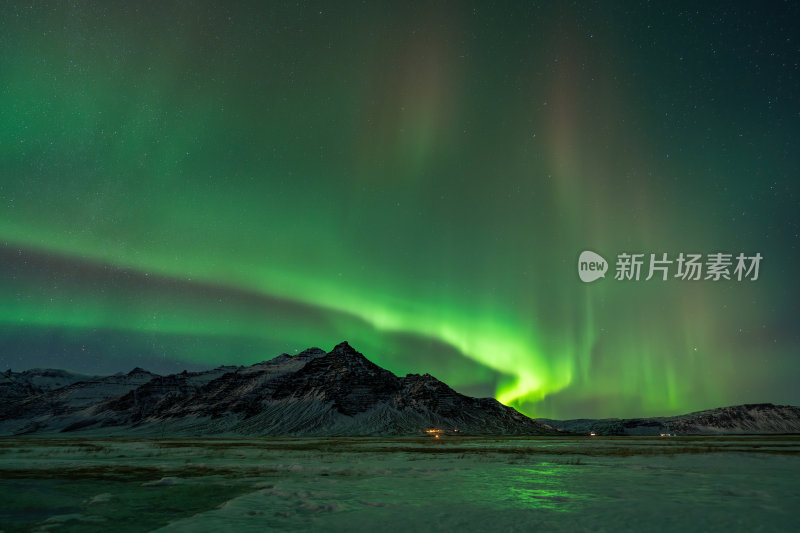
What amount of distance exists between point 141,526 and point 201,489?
10532 mm

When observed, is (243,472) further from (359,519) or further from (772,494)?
(772,494)

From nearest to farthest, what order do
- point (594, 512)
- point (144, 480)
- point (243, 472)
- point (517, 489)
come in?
1. point (594, 512)
2. point (517, 489)
3. point (144, 480)
4. point (243, 472)

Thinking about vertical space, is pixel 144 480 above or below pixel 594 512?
below

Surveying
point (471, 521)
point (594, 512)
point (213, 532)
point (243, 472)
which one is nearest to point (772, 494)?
point (594, 512)

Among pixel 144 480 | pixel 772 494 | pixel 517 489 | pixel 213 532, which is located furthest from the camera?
pixel 144 480

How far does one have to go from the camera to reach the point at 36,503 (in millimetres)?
22328

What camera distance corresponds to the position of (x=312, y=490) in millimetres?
24766

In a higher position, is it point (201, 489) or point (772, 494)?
point (772, 494)

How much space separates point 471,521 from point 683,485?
49.5ft

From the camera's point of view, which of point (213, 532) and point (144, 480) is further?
point (144, 480)

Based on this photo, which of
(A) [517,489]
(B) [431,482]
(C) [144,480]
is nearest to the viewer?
(A) [517,489]

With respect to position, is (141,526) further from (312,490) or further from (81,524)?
(312,490)

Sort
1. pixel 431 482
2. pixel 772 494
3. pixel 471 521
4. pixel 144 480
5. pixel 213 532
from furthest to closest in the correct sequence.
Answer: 1. pixel 144 480
2. pixel 431 482
3. pixel 772 494
4. pixel 471 521
5. pixel 213 532

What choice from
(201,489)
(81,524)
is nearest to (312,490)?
(201,489)
